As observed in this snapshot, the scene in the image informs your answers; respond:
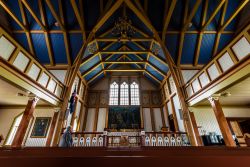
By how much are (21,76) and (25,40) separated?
425 centimetres

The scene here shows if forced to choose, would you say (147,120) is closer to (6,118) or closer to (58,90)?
(58,90)

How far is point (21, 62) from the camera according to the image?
15.2ft

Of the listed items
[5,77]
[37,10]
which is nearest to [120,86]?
[37,10]

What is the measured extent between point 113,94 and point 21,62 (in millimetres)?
8462

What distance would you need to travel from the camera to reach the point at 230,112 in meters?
7.93

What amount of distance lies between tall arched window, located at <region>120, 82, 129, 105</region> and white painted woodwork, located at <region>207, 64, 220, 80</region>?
7763 millimetres

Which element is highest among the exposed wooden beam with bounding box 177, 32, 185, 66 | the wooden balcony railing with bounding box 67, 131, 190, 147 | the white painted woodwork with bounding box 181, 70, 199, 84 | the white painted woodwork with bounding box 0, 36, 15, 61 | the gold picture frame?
the exposed wooden beam with bounding box 177, 32, 185, 66

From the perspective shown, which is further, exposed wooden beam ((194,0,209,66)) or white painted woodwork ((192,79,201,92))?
exposed wooden beam ((194,0,209,66))

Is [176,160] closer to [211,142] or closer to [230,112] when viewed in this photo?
[211,142]

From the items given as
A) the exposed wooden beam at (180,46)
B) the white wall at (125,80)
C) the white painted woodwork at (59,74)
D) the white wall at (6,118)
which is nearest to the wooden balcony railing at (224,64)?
the exposed wooden beam at (180,46)

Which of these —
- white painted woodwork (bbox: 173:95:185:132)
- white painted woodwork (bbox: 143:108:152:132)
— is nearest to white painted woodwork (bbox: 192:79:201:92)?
white painted woodwork (bbox: 173:95:185:132)

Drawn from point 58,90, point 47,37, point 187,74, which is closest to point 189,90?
point 187,74

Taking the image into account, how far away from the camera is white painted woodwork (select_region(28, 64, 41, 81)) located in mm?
5055

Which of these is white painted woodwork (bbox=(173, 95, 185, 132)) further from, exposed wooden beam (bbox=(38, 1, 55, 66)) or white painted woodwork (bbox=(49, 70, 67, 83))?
exposed wooden beam (bbox=(38, 1, 55, 66))
